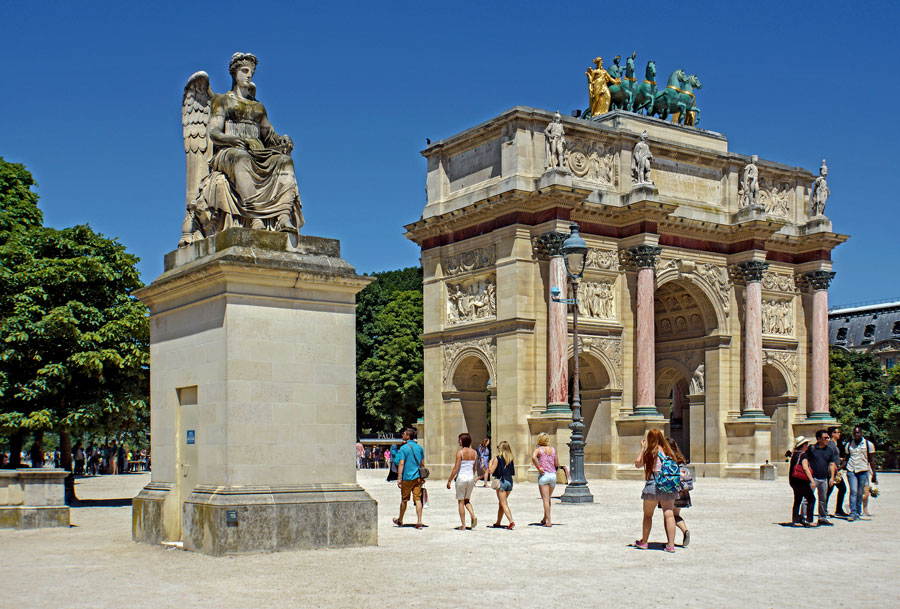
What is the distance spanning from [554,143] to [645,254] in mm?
5807

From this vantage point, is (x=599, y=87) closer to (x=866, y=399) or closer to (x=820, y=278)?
(x=820, y=278)

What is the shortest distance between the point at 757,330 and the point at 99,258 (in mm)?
29866

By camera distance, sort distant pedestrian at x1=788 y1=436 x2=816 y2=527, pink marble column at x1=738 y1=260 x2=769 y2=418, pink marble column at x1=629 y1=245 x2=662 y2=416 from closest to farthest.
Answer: distant pedestrian at x1=788 y1=436 x2=816 y2=527
pink marble column at x1=629 y1=245 x2=662 y2=416
pink marble column at x1=738 y1=260 x2=769 y2=418

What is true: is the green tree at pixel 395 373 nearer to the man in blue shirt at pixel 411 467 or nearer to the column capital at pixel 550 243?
the column capital at pixel 550 243

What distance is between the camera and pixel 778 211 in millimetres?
49219

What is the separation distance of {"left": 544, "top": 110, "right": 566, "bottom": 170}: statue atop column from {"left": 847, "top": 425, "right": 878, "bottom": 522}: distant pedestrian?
21.0m

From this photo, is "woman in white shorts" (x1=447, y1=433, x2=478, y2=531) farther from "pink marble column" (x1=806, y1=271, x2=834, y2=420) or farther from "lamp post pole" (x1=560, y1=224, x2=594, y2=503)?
"pink marble column" (x1=806, y1=271, x2=834, y2=420)

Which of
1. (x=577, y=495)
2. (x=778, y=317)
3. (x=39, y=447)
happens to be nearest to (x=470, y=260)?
(x=778, y=317)

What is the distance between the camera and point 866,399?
7006 centimetres

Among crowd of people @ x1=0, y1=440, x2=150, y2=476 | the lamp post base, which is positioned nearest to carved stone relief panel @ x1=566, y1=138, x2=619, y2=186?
the lamp post base

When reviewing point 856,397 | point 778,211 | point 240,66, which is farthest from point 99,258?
point 856,397

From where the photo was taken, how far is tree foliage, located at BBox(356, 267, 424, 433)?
212ft

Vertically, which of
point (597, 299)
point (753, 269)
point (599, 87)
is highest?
point (599, 87)

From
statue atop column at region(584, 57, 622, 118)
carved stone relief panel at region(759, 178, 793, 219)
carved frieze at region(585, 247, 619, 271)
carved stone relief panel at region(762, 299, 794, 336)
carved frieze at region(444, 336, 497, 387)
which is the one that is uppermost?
statue atop column at region(584, 57, 622, 118)
